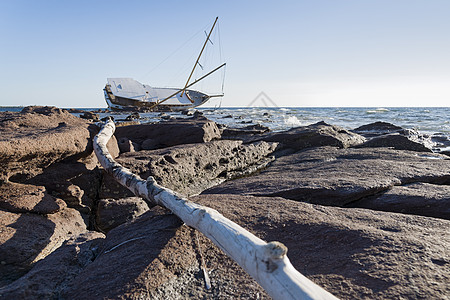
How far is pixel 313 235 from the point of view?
2.31m

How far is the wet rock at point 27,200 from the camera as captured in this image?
320 centimetres

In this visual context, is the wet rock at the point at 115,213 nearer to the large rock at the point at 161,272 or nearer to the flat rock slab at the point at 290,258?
the flat rock slab at the point at 290,258

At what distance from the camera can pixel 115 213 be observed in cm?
359

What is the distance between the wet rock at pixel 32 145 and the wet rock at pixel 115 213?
1131 mm

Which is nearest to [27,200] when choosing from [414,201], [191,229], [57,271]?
[57,271]

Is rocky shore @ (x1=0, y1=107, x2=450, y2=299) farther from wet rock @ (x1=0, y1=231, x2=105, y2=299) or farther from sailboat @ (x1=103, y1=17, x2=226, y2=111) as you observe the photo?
sailboat @ (x1=103, y1=17, x2=226, y2=111)

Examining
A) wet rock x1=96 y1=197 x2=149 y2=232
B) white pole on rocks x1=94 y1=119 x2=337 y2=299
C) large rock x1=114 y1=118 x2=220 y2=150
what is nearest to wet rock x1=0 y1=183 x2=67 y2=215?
wet rock x1=96 y1=197 x2=149 y2=232

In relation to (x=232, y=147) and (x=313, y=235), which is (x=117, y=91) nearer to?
(x=232, y=147)

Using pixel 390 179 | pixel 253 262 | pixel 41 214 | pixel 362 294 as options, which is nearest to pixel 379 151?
pixel 390 179

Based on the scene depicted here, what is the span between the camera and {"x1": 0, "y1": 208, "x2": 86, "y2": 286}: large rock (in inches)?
101

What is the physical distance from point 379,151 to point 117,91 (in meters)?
41.6

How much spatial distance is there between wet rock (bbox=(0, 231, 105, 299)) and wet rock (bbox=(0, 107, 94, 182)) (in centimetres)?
159

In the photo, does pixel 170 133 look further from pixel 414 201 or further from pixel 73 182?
pixel 414 201

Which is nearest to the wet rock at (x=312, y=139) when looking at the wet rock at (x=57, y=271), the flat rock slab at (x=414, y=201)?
the flat rock slab at (x=414, y=201)
